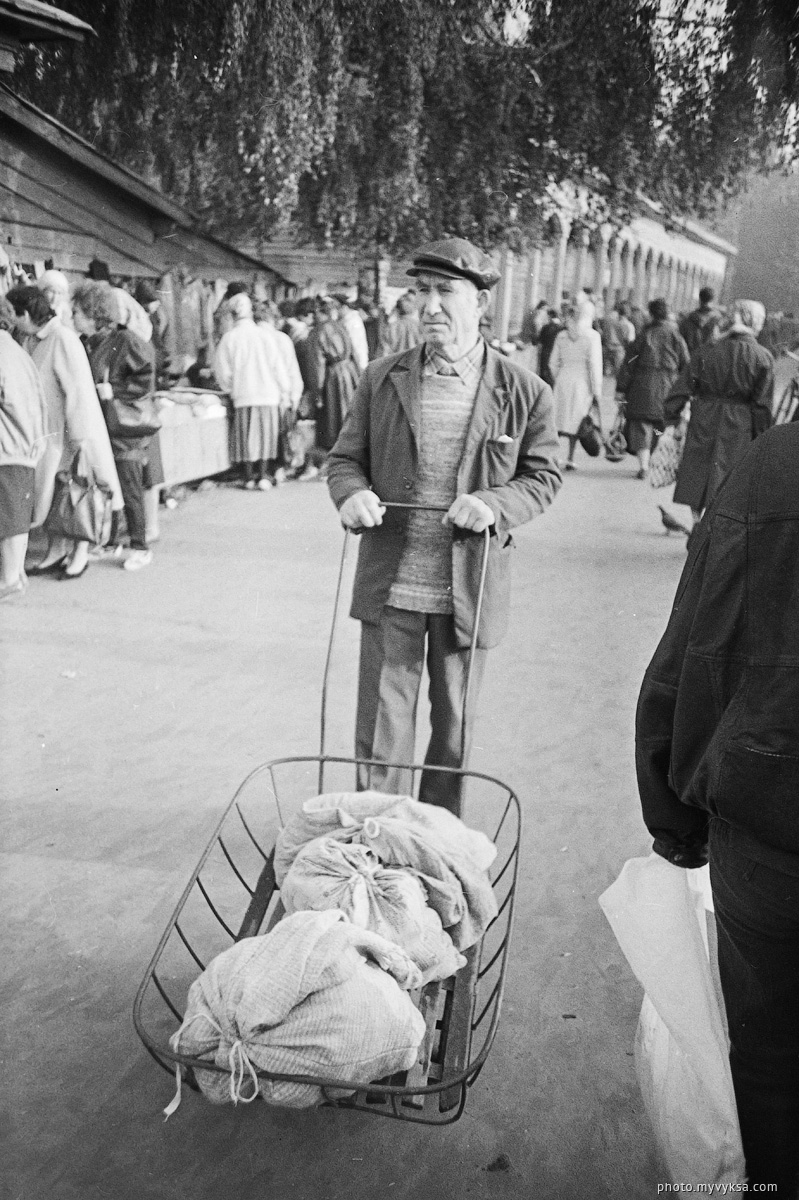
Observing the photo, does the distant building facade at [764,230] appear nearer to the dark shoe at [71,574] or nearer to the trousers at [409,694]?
the trousers at [409,694]

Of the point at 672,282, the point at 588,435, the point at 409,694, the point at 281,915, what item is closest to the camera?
the point at 281,915

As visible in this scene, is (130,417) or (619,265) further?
(619,265)

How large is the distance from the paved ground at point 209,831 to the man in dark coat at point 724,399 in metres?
0.72

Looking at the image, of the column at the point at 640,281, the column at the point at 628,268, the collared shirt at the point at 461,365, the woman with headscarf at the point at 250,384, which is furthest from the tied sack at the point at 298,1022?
the column at the point at 640,281

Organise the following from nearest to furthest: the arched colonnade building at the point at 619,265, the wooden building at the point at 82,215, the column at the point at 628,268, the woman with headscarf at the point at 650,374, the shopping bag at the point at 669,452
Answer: the wooden building at the point at 82,215 < the shopping bag at the point at 669,452 < the arched colonnade building at the point at 619,265 < the woman with headscarf at the point at 650,374 < the column at the point at 628,268

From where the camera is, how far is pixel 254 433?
9.20 meters

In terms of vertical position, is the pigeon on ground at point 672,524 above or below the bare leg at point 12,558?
above

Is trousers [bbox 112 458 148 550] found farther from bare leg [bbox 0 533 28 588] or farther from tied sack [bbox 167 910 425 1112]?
tied sack [bbox 167 910 425 1112]

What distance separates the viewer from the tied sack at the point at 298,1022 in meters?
1.77

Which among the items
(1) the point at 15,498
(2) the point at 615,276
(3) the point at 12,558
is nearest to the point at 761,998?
(1) the point at 15,498

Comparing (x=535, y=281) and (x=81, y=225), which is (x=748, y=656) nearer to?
(x=81, y=225)

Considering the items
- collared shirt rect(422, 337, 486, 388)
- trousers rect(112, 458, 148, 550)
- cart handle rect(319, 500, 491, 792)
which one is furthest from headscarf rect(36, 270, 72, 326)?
cart handle rect(319, 500, 491, 792)

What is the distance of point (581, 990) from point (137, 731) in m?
2.23

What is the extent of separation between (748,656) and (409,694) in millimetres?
1694
